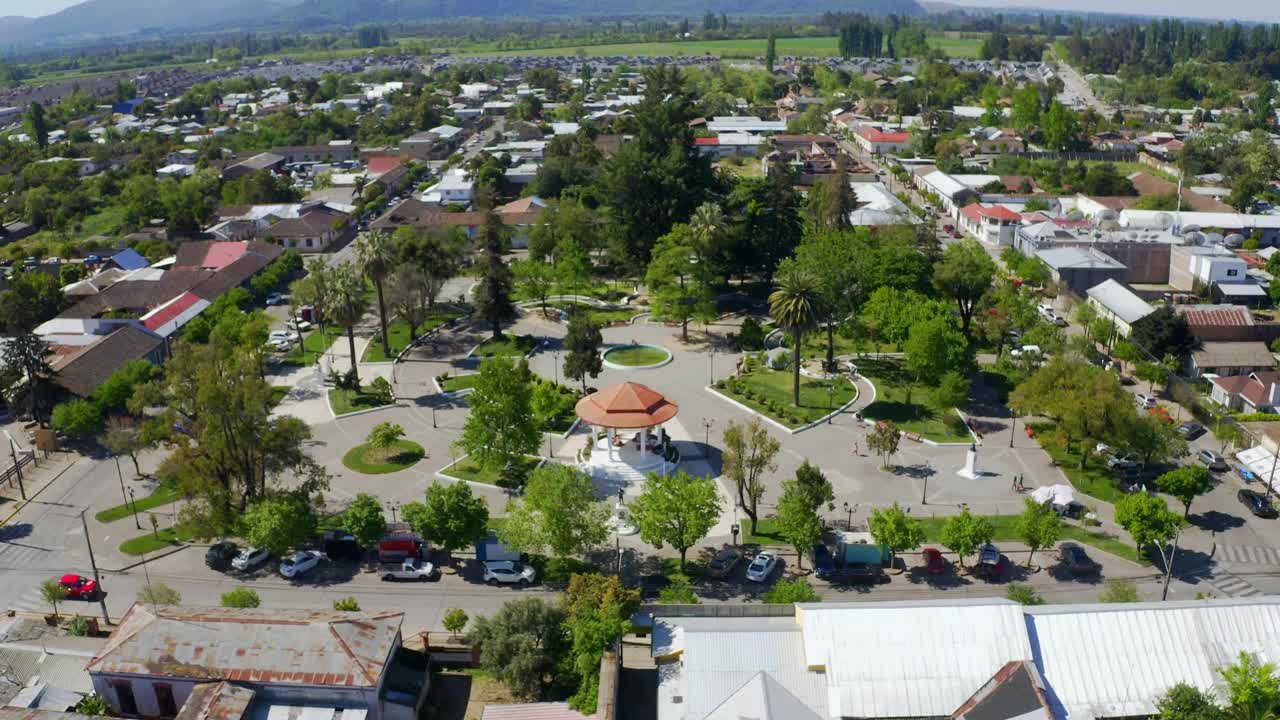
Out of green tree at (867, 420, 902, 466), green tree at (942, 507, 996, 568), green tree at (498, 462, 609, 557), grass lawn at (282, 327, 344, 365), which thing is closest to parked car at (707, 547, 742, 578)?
green tree at (498, 462, 609, 557)

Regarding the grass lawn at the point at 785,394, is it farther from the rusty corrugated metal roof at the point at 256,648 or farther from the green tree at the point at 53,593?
the green tree at the point at 53,593

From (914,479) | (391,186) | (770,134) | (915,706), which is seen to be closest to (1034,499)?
(914,479)

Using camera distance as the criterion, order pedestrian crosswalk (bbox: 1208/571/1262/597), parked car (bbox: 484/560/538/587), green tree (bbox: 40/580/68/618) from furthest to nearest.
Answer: parked car (bbox: 484/560/538/587) → pedestrian crosswalk (bbox: 1208/571/1262/597) → green tree (bbox: 40/580/68/618)

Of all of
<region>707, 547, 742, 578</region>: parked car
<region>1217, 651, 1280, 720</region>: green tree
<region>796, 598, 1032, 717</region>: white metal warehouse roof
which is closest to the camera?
<region>1217, 651, 1280, 720</region>: green tree

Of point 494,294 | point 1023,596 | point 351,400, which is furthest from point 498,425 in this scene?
point 1023,596

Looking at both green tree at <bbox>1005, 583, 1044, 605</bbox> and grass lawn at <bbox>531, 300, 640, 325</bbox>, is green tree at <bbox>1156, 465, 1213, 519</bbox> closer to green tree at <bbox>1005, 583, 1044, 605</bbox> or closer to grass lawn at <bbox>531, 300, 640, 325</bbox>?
green tree at <bbox>1005, 583, 1044, 605</bbox>

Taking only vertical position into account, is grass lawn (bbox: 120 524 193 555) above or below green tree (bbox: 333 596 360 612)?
below

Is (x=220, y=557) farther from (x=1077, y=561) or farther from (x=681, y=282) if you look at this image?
(x=681, y=282)
